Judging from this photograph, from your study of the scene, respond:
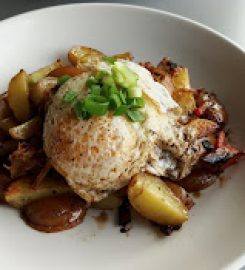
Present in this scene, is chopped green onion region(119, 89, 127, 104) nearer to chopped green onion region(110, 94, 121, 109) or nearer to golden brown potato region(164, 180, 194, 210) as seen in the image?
chopped green onion region(110, 94, 121, 109)

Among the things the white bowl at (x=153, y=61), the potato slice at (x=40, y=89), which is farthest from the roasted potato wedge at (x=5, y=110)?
the white bowl at (x=153, y=61)

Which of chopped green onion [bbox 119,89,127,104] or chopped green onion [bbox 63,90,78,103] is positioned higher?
chopped green onion [bbox 119,89,127,104]

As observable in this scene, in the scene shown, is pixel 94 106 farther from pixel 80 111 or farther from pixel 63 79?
pixel 63 79

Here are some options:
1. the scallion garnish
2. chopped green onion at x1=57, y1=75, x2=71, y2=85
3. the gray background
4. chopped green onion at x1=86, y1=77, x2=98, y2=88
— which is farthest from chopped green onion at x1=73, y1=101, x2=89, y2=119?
the gray background

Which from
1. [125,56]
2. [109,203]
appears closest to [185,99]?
A: [125,56]

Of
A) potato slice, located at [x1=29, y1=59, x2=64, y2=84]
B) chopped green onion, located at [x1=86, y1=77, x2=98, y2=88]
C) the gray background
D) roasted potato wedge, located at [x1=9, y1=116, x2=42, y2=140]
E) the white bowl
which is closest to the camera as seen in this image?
the white bowl

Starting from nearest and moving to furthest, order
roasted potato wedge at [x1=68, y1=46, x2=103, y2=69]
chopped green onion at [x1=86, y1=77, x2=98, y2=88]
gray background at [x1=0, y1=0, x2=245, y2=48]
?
chopped green onion at [x1=86, y1=77, x2=98, y2=88]
roasted potato wedge at [x1=68, y1=46, x2=103, y2=69]
gray background at [x1=0, y1=0, x2=245, y2=48]
